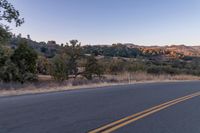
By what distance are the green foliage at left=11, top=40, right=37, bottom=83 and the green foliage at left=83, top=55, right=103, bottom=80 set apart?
20.0 feet

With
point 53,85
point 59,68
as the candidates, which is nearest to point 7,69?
point 59,68

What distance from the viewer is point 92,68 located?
33188 mm

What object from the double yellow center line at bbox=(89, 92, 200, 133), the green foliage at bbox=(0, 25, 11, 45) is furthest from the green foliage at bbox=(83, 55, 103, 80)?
the double yellow center line at bbox=(89, 92, 200, 133)

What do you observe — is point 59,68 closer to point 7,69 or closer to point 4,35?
point 7,69

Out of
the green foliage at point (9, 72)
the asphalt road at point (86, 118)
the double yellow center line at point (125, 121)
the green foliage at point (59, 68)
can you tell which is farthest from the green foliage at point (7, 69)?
the double yellow center line at point (125, 121)

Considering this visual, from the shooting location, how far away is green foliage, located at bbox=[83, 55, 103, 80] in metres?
32.7

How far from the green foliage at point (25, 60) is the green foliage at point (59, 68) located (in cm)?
222

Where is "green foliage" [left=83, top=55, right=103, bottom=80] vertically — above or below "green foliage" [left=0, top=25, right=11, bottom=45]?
below

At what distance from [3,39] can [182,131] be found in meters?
14.5

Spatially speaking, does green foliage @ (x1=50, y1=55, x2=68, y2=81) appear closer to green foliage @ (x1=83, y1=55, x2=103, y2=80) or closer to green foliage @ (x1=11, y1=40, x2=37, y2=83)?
green foliage @ (x1=11, y1=40, x2=37, y2=83)

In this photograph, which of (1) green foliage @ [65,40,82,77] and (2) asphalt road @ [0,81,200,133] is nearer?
(2) asphalt road @ [0,81,200,133]

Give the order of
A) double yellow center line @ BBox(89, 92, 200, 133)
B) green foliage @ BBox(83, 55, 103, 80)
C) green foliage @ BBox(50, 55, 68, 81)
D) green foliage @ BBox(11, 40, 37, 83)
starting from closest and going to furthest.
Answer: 1. double yellow center line @ BBox(89, 92, 200, 133)
2. green foliage @ BBox(11, 40, 37, 83)
3. green foliage @ BBox(50, 55, 68, 81)
4. green foliage @ BBox(83, 55, 103, 80)

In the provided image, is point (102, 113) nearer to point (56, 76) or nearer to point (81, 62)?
point (56, 76)

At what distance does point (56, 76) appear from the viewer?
30.0 metres
